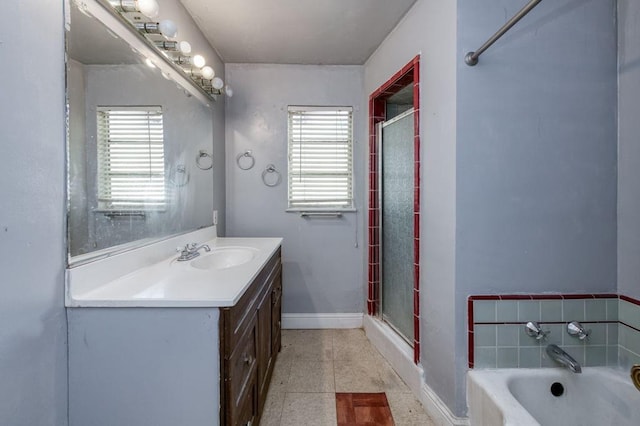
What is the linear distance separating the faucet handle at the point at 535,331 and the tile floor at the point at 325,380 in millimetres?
703

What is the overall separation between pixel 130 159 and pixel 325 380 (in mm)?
1705

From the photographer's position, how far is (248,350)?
A: 4.02 feet

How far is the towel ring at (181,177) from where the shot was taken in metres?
1.69

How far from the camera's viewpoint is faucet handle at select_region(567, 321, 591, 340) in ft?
4.36

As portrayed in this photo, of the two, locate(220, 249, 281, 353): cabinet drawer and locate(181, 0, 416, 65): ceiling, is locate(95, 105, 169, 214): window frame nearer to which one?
locate(220, 249, 281, 353): cabinet drawer

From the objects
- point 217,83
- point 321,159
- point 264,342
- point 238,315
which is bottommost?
point 264,342

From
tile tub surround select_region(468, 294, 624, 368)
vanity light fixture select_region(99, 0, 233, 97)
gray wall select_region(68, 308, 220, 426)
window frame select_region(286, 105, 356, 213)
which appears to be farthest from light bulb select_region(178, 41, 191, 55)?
tile tub surround select_region(468, 294, 624, 368)

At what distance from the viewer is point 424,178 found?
5.38ft

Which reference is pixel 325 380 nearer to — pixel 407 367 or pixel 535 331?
pixel 407 367

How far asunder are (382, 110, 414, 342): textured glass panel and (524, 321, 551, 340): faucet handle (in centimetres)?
68

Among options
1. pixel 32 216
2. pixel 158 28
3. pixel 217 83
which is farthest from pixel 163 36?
pixel 32 216

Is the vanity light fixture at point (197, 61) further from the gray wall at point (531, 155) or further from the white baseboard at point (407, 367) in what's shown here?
the white baseboard at point (407, 367)

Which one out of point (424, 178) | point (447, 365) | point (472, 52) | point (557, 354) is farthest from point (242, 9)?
point (557, 354)

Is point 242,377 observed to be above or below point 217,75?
below
